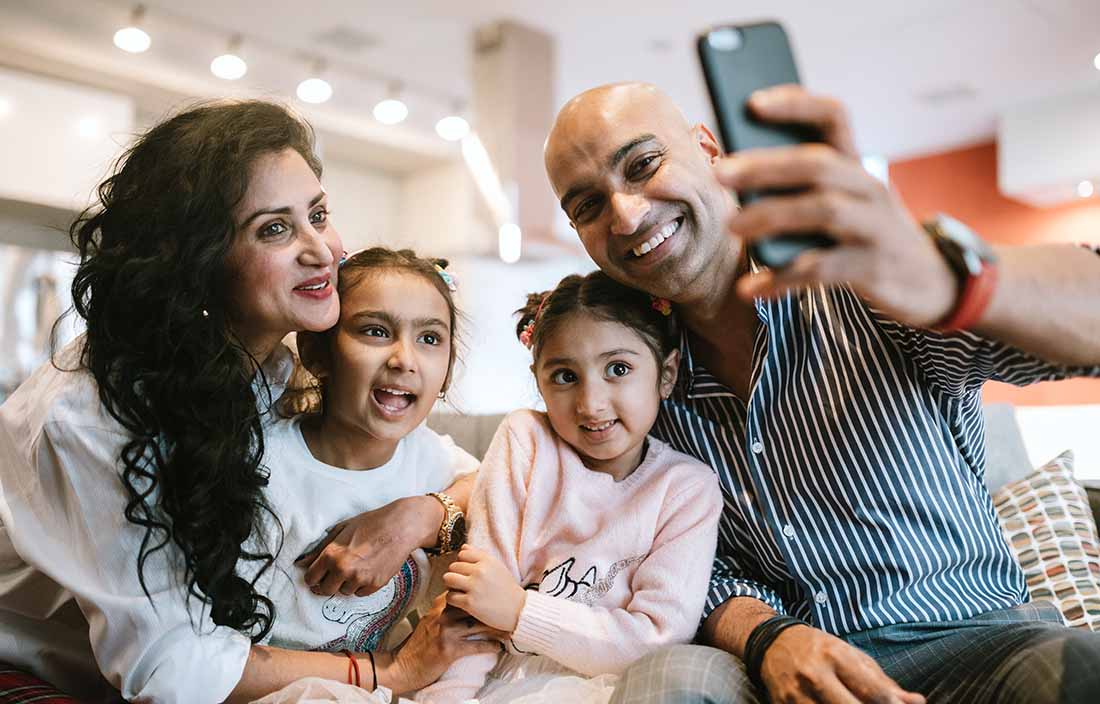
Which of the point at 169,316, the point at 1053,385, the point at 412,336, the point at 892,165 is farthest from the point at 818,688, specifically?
the point at 892,165

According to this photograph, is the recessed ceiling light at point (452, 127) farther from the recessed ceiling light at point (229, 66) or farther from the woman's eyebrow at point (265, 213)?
the woman's eyebrow at point (265, 213)

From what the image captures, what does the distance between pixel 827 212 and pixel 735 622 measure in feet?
2.56

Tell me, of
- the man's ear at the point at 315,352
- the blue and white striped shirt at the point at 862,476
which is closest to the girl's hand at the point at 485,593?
the blue and white striped shirt at the point at 862,476

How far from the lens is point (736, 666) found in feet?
4.03

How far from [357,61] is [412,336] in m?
4.46

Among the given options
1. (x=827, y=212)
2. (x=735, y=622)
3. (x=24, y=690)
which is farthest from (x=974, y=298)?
(x=24, y=690)

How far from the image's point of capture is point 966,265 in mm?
847

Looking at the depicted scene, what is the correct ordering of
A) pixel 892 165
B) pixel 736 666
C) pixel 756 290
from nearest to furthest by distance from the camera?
1. pixel 756 290
2. pixel 736 666
3. pixel 892 165

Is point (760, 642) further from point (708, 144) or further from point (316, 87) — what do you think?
point (316, 87)

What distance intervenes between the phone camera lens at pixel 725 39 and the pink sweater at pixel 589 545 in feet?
2.64

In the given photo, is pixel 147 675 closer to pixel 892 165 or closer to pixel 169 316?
pixel 169 316

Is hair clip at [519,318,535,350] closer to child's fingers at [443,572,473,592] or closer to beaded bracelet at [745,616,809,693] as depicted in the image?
child's fingers at [443,572,473,592]

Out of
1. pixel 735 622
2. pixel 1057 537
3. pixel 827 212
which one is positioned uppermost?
pixel 827 212

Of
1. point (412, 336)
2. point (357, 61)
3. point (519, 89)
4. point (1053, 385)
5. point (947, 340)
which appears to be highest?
point (357, 61)
